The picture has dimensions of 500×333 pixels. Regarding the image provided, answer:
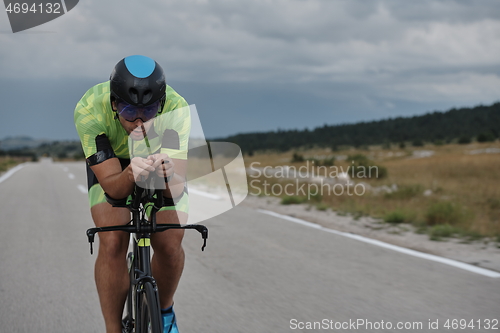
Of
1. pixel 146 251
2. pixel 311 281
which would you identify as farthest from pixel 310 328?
pixel 146 251

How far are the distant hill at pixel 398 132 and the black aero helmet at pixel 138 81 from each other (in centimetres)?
5670

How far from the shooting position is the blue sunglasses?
2.46 meters

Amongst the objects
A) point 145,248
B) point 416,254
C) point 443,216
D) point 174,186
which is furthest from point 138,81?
point 443,216

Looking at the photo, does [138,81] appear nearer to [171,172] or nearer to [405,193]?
[171,172]

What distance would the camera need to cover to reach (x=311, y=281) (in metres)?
4.90

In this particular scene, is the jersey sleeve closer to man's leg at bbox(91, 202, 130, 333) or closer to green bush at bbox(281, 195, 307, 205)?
man's leg at bbox(91, 202, 130, 333)

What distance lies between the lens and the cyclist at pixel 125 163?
2.36 m

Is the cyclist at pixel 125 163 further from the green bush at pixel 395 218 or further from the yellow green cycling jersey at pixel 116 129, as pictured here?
the green bush at pixel 395 218

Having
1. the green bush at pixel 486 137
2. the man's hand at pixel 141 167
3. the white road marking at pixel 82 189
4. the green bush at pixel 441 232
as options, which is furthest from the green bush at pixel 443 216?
the green bush at pixel 486 137

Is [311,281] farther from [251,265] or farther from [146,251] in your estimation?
[146,251]

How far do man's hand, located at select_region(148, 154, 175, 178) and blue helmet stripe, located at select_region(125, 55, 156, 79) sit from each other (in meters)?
0.42

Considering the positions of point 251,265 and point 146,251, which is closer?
point 146,251

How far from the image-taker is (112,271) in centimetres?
272

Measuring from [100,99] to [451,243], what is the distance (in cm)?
563
